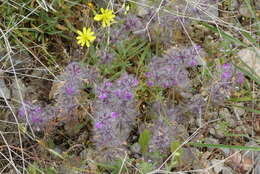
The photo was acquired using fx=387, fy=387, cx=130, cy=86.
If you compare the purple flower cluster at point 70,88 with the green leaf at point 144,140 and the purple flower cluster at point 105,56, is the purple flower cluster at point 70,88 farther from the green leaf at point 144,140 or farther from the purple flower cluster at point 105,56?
the green leaf at point 144,140

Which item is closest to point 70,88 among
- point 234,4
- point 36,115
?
point 36,115

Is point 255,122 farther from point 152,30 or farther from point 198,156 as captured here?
point 152,30

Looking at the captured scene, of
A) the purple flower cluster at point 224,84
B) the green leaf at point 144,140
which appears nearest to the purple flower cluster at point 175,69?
the purple flower cluster at point 224,84

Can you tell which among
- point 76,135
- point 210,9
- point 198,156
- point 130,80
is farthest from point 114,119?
point 210,9

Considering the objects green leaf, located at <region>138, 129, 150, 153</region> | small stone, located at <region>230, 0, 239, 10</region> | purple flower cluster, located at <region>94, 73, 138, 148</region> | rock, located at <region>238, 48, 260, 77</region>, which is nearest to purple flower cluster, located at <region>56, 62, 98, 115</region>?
purple flower cluster, located at <region>94, 73, 138, 148</region>

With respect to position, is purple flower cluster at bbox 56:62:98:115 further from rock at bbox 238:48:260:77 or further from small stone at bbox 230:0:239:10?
small stone at bbox 230:0:239:10

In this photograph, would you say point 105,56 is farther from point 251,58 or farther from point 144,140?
point 251,58
